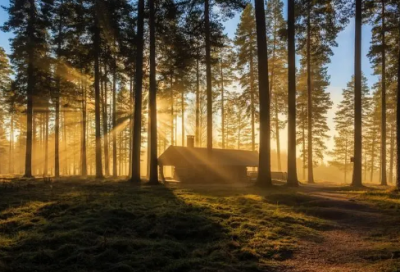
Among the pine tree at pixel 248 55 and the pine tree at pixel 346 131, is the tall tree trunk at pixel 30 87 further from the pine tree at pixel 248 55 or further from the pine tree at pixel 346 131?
the pine tree at pixel 346 131

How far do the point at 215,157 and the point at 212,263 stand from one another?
899 inches

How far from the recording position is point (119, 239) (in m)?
6.62

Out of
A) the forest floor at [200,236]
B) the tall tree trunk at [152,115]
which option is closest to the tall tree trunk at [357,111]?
the forest floor at [200,236]

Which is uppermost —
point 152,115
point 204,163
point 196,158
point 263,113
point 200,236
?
point 152,115

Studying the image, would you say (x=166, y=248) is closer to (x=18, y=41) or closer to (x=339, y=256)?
(x=339, y=256)

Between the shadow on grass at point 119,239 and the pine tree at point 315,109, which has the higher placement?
the pine tree at point 315,109

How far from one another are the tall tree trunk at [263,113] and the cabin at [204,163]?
8171mm

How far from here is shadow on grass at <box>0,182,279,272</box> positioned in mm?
5434

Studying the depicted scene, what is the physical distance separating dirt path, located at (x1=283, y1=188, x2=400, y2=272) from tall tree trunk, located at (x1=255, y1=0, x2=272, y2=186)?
267 inches

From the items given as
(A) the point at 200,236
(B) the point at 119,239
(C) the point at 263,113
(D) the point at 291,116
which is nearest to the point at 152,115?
(C) the point at 263,113

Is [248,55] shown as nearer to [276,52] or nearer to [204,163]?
[276,52]

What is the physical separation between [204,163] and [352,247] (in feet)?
64.5

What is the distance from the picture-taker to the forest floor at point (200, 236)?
5.43 metres

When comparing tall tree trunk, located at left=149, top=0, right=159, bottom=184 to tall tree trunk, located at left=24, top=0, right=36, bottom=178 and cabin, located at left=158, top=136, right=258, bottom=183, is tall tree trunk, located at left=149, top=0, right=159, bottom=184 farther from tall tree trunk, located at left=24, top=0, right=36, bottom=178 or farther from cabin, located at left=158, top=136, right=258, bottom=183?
tall tree trunk, located at left=24, top=0, right=36, bottom=178
